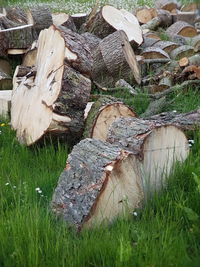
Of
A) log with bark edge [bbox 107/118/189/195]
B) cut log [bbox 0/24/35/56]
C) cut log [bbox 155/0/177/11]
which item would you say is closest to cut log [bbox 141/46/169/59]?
cut log [bbox 0/24/35/56]

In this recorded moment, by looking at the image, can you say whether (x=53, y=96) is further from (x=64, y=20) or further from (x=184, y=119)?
(x=64, y=20)

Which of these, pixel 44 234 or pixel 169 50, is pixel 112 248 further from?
pixel 169 50

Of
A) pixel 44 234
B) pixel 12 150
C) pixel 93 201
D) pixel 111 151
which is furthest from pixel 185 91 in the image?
pixel 44 234

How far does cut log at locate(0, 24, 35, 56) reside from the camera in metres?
7.34

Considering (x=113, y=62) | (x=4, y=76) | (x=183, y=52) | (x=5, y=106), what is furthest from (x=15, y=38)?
(x=183, y=52)

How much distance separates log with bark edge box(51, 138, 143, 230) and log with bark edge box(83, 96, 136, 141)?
1220 millimetres

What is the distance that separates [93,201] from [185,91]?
321 centimetres

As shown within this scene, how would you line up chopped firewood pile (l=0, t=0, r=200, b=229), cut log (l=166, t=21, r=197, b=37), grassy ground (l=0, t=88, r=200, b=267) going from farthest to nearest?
cut log (l=166, t=21, r=197, b=37)
chopped firewood pile (l=0, t=0, r=200, b=229)
grassy ground (l=0, t=88, r=200, b=267)

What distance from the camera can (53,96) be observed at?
16.6 feet

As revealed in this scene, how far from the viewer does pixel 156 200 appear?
3.67 metres

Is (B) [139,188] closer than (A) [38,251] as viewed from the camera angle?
No

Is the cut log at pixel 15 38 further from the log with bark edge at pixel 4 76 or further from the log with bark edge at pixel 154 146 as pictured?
the log with bark edge at pixel 154 146

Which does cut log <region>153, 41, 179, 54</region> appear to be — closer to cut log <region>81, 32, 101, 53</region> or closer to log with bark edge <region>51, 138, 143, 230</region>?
cut log <region>81, 32, 101, 53</region>

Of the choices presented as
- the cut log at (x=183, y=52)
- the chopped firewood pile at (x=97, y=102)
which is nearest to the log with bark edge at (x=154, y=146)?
the chopped firewood pile at (x=97, y=102)
